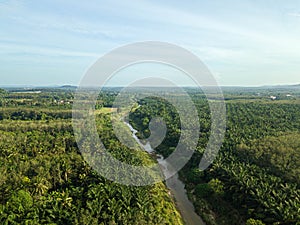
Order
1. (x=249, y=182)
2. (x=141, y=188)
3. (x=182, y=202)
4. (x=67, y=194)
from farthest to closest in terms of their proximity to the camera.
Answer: (x=182, y=202)
(x=141, y=188)
(x=249, y=182)
(x=67, y=194)

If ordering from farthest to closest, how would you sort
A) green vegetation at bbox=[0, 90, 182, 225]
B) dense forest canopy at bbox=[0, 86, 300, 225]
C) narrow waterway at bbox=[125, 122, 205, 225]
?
narrow waterway at bbox=[125, 122, 205, 225], dense forest canopy at bbox=[0, 86, 300, 225], green vegetation at bbox=[0, 90, 182, 225]

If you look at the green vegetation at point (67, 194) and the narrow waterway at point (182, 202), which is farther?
the narrow waterway at point (182, 202)

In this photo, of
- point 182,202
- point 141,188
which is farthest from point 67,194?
point 182,202

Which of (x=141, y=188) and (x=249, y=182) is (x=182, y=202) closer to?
(x=141, y=188)

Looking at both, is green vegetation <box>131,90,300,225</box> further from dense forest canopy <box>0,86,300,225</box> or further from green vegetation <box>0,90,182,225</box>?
green vegetation <box>0,90,182,225</box>

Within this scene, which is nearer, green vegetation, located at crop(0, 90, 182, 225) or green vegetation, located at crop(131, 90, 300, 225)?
green vegetation, located at crop(0, 90, 182, 225)

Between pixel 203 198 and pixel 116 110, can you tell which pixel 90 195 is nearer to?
pixel 203 198

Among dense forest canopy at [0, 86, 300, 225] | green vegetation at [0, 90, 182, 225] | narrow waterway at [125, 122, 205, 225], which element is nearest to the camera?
green vegetation at [0, 90, 182, 225]

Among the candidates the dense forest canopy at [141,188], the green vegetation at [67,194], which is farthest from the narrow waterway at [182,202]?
the green vegetation at [67,194]

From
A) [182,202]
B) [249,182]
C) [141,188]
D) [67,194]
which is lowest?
[182,202]

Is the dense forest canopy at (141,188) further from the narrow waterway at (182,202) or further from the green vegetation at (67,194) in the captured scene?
the narrow waterway at (182,202)

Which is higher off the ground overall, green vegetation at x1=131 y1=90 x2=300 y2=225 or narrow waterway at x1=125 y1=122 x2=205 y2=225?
green vegetation at x1=131 y1=90 x2=300 y2=225

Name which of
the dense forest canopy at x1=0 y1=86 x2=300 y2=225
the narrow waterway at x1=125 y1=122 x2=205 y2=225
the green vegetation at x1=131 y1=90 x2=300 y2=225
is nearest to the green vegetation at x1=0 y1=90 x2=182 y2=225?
the dense forest canopy at x1=0 y1=86 x2=300 y2=225
